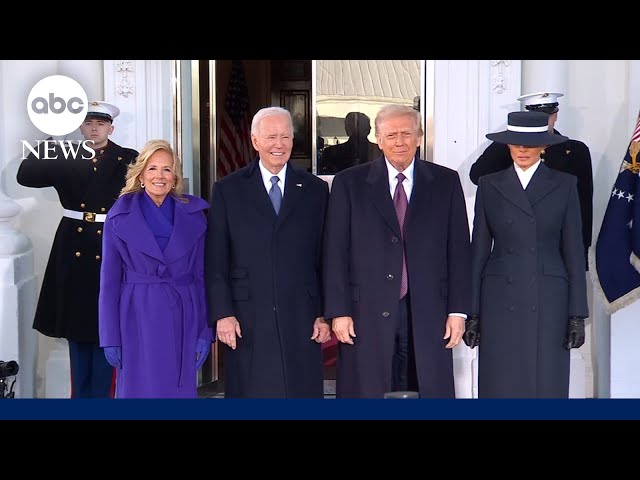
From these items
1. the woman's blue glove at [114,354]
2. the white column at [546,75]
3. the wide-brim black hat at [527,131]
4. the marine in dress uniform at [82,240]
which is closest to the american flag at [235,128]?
the marine in dress uniform at [82,240]

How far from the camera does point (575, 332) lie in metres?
4.93

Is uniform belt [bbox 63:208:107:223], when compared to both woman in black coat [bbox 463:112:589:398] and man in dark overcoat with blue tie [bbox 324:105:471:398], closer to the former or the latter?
man in dark overcoat with blue tie [bbox 324:105:471:398]

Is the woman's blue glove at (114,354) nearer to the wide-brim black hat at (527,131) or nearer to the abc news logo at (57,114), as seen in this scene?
the abc news logo at (57,114)

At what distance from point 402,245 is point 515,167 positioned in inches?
28.0

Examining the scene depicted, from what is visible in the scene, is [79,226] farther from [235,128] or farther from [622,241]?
[622,241]

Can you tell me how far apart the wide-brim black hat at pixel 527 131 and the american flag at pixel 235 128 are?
9.75ft

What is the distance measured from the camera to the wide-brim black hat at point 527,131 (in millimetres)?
4988

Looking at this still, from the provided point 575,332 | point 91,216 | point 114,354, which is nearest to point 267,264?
point 114,354

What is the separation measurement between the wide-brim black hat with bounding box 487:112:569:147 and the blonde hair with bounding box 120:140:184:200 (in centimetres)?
158

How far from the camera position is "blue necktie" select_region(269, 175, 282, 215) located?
16.3ft

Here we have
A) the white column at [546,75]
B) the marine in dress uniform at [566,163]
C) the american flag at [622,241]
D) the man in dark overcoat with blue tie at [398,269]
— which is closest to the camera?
the man in dark overcoat with blue tie at [398,269]

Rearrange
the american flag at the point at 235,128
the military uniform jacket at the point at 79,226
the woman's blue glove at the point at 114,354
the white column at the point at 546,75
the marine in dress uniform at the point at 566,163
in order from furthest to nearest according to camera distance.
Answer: the american flag at the point at 235,128 → the white column at the point at 546,75 → the military uniform jacket at the point at 79,226 → the marine in dress uniform at the point at 566,163 → the woman's blue glove at the point at 114,354

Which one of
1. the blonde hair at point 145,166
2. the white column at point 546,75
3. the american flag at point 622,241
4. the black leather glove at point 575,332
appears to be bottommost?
the black leather glove at point 575,332

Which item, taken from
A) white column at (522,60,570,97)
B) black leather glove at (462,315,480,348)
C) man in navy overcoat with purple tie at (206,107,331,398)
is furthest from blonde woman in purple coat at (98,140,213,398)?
white column at (522,60,570,97)
